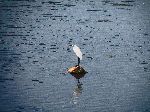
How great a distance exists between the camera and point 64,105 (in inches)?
1817

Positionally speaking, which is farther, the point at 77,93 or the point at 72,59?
the point at 72,59

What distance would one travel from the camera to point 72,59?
62750mm

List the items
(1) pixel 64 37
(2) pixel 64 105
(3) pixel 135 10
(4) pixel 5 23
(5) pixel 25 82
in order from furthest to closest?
(3) pixel 135 10 → (4) pixel 5 23 → (1) pixel 64 37 → (5) pixel 25 82 → (2) pixel 64 105

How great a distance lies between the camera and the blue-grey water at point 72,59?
47.5 m

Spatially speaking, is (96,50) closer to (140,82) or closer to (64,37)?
(64,37)

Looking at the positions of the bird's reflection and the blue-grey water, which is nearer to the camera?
the blue-grey water

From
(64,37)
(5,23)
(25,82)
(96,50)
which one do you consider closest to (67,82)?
(25,82)

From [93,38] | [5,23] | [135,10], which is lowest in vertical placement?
[93,38]

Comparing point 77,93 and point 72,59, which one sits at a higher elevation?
point 72,59

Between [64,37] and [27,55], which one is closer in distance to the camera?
[27,55]

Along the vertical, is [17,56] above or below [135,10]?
below

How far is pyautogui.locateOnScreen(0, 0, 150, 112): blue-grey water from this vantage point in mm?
47469

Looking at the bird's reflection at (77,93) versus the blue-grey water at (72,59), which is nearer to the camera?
the blue-grey water at (72,59)

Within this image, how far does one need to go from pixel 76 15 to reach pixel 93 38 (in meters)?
24.6
